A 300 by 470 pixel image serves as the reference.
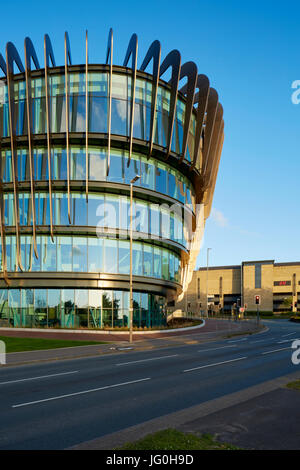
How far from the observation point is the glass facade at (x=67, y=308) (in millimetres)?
39125

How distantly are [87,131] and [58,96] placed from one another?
16.6 feet

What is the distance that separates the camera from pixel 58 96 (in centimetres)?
3912

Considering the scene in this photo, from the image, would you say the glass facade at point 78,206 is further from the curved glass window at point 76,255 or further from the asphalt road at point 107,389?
the asphalt road at point 107,389

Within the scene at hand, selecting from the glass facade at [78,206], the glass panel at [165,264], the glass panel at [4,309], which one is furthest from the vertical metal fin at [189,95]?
the glass panel at [4,309]

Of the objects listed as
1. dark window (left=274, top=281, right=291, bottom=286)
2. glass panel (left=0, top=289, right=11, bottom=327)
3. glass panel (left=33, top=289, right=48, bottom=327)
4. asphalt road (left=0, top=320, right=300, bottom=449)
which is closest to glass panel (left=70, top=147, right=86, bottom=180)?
glass panel (left=33, top=289, right=48, bottom=327)

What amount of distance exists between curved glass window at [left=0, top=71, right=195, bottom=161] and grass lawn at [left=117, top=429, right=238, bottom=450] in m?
34.5

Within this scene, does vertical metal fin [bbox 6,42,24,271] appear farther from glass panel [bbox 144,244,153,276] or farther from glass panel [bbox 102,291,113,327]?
glass panel [bbox 144,244,153,276]

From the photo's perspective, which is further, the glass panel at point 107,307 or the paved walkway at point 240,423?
the glass panel at point 107,307

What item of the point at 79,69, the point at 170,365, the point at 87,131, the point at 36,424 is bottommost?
the point at 170,365

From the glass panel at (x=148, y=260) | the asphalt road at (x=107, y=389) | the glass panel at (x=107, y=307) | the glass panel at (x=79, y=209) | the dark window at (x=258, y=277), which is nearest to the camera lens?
the asphalt road at (x=107, y=389)

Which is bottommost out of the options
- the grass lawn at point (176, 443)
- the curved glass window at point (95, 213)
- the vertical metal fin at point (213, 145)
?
the grass lawn at point (176, 443)

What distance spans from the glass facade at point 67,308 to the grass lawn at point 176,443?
32.4 meters

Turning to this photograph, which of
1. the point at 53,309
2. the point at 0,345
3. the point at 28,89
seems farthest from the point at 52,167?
the point at 0,345

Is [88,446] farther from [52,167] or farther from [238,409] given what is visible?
[52,167]
